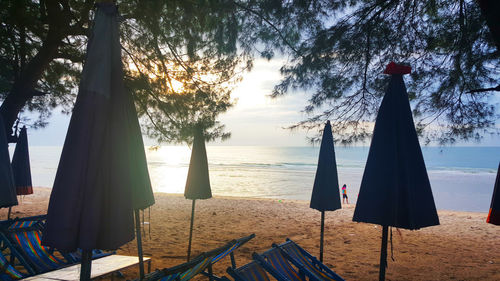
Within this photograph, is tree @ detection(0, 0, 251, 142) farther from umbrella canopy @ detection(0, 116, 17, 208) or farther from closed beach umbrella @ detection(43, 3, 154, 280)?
closed beach umbrella @ detection(43, 3, 154, 280)

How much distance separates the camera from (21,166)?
698cm

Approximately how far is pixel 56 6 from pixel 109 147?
18.2 feet

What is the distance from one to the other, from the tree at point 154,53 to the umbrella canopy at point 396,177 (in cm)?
383

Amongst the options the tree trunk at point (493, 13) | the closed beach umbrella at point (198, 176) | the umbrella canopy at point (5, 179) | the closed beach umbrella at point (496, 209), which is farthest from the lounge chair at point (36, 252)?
the tree trunk at point (493, 13)

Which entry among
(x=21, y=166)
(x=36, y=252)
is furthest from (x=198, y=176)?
(x=21, y=166)

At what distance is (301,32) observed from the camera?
20.2 feet

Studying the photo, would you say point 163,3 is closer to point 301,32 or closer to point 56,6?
point 56,6

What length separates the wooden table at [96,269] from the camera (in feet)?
10.9

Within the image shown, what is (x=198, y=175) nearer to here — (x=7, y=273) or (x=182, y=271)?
(x=182, y=271)

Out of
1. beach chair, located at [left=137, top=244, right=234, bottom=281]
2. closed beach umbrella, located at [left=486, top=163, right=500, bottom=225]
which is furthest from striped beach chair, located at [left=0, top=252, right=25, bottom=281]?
closed beach umbrella, located at [left=486, top=163, right=500, bottom=225]

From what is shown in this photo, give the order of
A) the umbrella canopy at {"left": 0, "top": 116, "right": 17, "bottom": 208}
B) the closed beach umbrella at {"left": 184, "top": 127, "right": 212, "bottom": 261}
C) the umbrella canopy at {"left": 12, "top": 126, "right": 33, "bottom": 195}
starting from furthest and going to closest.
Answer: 1. the umbrella canopy at {"left": 12, "top": 126, "right": 33, "bottom": 195}
2. the closed beach umbrella at {"left": 184, "top": 127, "right": 212, "bottom": 261}
3. the umbrella canopy at {"left": 0, "top": 116, "right": 17, "bottom": 208}

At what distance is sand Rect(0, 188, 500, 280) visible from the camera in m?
5.34

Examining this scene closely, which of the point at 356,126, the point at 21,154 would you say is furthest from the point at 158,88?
the point at 356,126

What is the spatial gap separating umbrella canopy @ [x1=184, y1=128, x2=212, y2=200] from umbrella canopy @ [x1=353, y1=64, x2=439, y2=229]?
304cm
